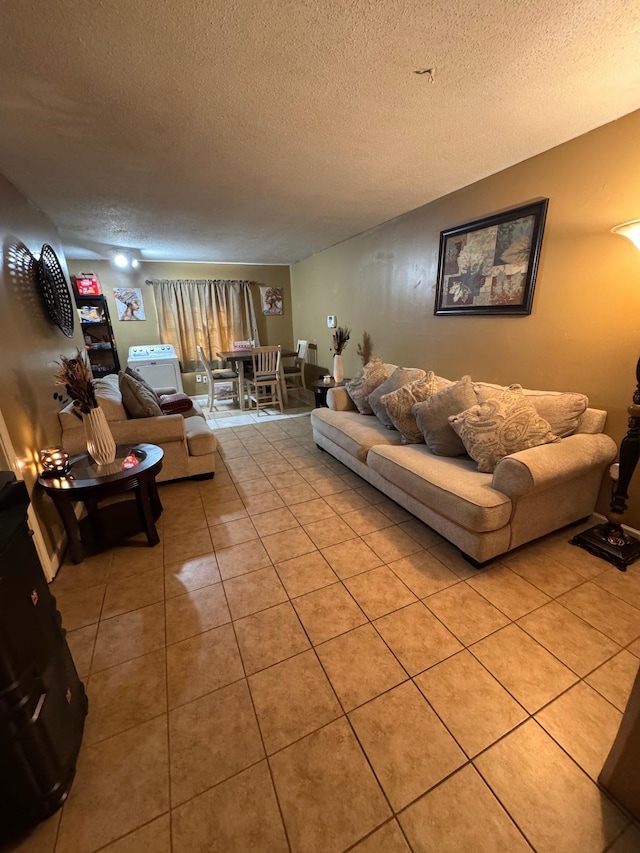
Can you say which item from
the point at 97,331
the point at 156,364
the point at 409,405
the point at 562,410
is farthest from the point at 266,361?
the point at 562,410

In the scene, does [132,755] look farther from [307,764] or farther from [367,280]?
[367,280]

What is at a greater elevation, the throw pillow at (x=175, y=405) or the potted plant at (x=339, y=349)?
the potted plant at (x=339, y=349)

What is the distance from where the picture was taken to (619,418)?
201 cm

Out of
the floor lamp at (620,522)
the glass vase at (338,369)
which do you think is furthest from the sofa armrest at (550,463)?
the glass vase at (338,369)

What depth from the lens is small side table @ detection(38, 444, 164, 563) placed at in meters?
1.85

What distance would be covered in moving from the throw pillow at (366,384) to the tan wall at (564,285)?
0.45 m

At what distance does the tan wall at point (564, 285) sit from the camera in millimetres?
1877

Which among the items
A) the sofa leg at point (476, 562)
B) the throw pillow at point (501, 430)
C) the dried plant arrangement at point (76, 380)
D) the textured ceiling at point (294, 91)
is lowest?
the sofa leg at point (476, 562)

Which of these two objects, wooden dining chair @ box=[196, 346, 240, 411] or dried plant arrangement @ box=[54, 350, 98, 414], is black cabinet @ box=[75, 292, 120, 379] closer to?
wooden dining chair @ box=[196, 346, 240, 411]

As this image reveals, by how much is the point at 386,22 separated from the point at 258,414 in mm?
4260

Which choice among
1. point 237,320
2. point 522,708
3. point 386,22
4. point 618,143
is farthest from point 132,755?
point 237,320

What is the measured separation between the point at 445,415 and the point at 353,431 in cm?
83

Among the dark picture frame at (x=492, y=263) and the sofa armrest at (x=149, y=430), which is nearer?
the dark picture frame at (x=492, y=263)

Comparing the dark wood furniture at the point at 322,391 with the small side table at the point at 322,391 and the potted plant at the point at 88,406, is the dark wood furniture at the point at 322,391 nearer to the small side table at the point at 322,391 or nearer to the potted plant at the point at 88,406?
the small side table at the point at 322,391
